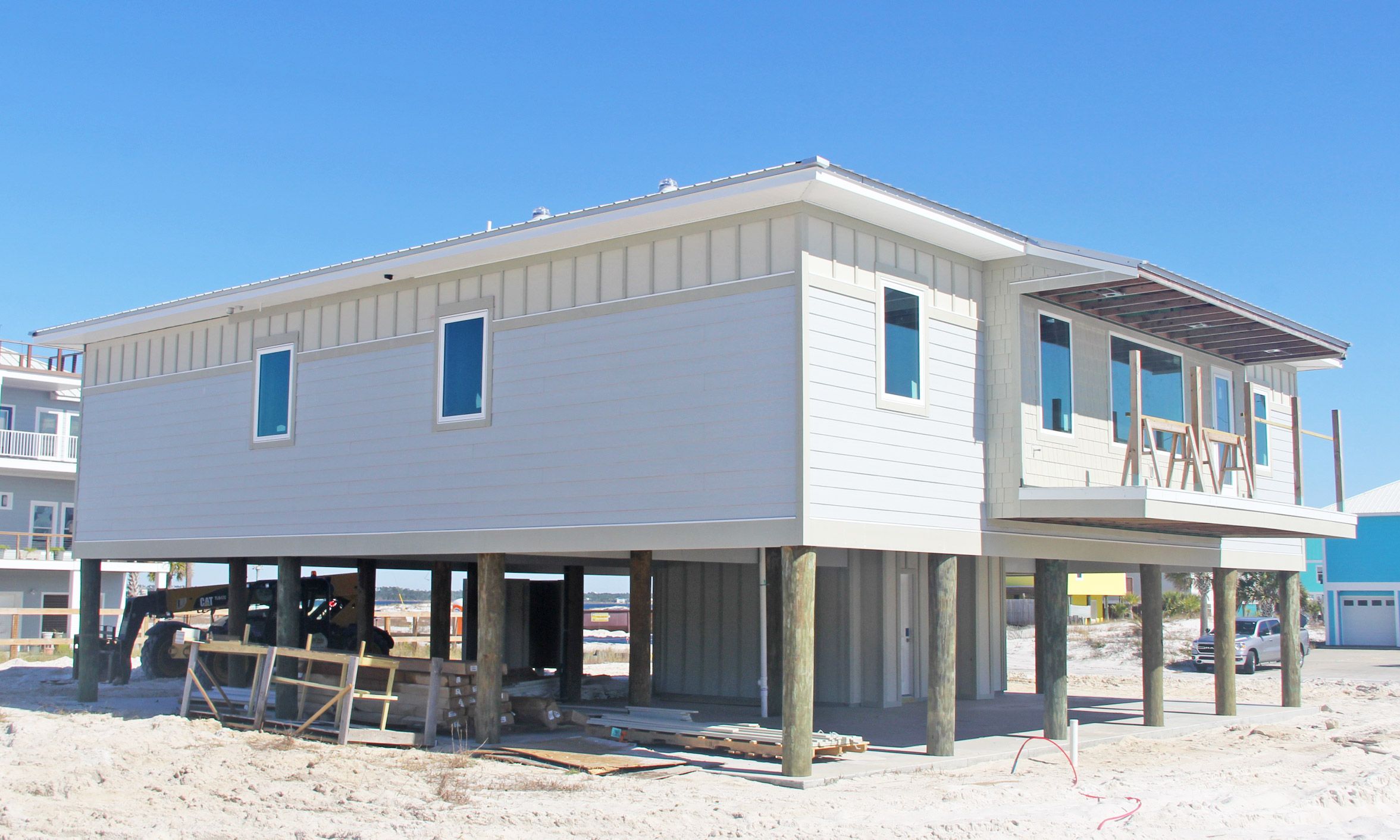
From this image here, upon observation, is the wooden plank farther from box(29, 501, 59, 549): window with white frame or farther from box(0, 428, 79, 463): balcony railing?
box(29, 501, 59, 549): window with white frame

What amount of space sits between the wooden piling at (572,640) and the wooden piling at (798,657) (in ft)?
31.9

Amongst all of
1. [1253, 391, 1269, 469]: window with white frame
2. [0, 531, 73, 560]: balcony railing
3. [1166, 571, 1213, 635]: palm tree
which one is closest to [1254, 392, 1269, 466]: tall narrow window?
[1253, 391, 1269, 469]: window with white frame

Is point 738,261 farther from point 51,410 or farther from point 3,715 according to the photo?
point 51,410

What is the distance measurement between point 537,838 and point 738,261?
6643 mm

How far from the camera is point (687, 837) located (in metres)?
11.1

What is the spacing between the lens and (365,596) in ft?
80.5

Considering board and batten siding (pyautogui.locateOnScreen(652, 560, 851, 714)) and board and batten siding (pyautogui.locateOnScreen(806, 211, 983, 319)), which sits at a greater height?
board and batten siding (pyautogui.locateOnScreen(806, 211, 983, 319))

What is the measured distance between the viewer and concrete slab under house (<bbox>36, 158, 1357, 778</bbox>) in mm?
14180

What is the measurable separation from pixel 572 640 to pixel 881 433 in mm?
10816

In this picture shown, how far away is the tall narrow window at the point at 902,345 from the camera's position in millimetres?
14883

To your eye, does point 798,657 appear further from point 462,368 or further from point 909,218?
point 462,368

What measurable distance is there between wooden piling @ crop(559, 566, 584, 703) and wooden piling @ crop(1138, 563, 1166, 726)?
31.2ft

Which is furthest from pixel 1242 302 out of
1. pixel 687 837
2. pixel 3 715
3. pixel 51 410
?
pixel 51 410

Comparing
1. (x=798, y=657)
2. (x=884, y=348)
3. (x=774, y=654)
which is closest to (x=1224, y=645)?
(x=774, y=654)
